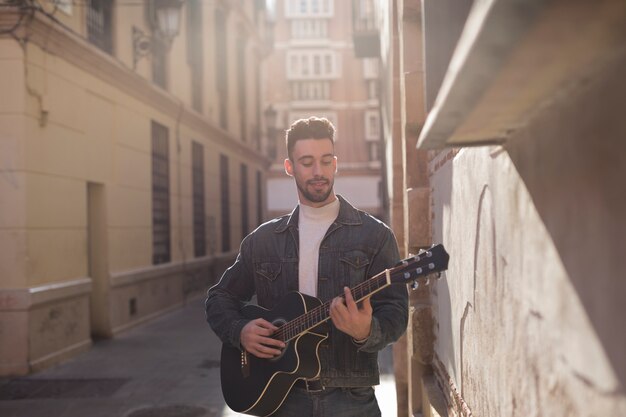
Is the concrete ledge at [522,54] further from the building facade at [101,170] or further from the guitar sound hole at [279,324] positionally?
the building facade at [101,170]

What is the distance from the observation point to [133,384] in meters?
8.16

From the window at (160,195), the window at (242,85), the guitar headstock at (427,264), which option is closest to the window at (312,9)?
the window at (242,85)

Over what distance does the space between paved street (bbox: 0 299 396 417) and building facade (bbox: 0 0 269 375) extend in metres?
0.56

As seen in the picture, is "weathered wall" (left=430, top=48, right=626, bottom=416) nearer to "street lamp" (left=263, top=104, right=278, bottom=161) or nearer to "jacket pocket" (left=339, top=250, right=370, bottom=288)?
"jacket pocket" (left=339, top=250, right=370, bottom=288)

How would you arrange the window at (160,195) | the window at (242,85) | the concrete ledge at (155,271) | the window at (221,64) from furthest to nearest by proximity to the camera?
the window at (242,85) → the window at (221,64) → the window at (160,195) → the concrete ledge at (155,271)

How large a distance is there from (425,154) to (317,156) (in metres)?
1.94

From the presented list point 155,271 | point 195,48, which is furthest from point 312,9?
point 155,271

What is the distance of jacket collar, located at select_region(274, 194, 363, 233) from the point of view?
10.5 ft

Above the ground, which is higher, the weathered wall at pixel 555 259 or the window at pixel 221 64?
the window at pixel 221 64

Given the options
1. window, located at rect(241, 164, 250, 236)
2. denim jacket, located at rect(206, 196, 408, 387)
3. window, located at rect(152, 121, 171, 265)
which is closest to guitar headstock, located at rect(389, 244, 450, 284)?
denim jacket, located at rect(206, 196, 408, 387)

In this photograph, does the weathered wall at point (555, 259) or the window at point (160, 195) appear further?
the window at point (160, 195)

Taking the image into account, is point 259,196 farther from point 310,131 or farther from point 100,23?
point 310,131

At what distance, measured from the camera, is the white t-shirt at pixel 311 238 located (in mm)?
3219

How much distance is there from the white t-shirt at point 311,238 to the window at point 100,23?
935 cm
